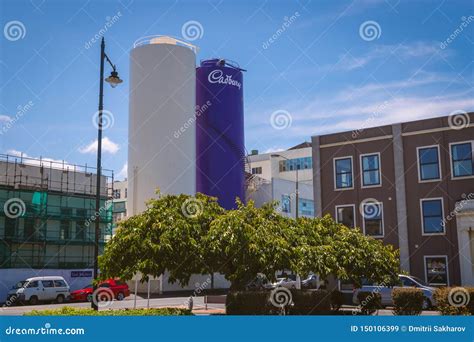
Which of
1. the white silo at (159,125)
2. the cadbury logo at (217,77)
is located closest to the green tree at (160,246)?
the white silo at (159,125)

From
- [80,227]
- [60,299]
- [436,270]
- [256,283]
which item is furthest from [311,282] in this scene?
[256,283]

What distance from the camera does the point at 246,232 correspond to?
1909 cm

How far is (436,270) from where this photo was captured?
107 feet

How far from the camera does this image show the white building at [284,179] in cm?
6800

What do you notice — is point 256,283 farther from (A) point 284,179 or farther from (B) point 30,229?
(A) point 284,179

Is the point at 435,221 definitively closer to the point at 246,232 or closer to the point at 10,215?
the point at 246,232

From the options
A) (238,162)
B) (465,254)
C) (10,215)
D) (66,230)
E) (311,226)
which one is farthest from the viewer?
(238,162)

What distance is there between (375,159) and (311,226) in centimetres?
1449

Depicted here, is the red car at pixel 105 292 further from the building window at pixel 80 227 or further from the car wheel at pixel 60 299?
the building window at pixel 80 227

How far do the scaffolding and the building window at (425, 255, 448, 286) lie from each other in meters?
25.4

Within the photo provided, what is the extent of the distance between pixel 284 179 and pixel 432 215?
43562mm

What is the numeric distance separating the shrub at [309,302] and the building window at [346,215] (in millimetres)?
14890

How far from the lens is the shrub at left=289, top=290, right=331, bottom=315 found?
21188 mm

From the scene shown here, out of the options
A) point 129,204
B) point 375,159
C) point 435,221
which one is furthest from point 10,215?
point 435,221
